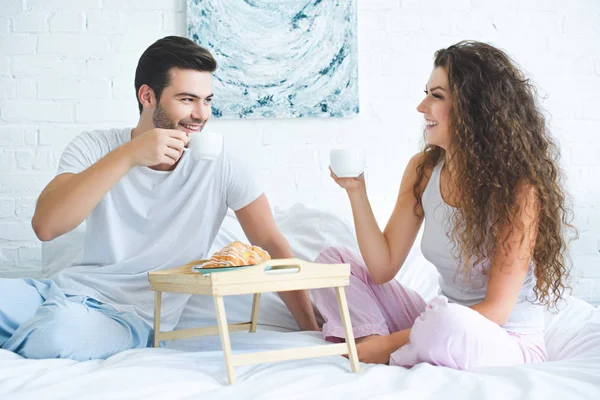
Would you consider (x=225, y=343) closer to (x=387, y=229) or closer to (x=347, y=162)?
(x=347, y=162)

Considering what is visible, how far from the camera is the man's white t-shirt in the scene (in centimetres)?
182

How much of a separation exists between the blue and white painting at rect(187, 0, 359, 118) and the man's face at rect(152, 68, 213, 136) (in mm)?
748

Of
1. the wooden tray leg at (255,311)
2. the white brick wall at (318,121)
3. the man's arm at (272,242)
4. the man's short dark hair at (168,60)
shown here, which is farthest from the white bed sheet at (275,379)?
the white brick wall at (318,121)

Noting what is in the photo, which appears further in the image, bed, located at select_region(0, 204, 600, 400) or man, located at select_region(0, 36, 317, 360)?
man, located at select_region(0, 36, 317, 360)

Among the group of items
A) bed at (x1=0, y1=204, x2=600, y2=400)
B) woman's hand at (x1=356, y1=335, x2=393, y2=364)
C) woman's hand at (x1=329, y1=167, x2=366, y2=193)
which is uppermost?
woman's hand at (x1=329, y1=167, x2=366, y2=193)

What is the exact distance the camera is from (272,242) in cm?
192

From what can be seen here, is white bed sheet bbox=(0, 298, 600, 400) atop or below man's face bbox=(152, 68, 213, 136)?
below

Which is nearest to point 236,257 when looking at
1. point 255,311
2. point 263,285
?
point 263,285

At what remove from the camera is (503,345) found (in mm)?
1488

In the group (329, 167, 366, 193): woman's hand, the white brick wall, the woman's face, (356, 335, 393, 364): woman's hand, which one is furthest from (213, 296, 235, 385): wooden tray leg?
the white brick wall

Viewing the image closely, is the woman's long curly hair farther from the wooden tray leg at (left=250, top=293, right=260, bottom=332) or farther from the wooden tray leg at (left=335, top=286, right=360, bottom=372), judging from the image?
the wooden tray leg at (left=250, top=293, right=260, bottom=332)

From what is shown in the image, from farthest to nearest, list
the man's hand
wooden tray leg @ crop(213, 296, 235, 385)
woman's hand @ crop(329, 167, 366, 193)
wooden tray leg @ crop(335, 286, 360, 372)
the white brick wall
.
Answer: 1. the white brick wall
2. woman's hand @ crop(329, 167, 366, 193)
3. the man's hand
4. wooden tray leg @ crop(335, 286, 360, 372)
5. wooden tray leg @ crop(213, 296, 235, 385)

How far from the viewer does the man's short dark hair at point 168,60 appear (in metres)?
1.96

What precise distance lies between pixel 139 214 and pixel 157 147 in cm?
32
